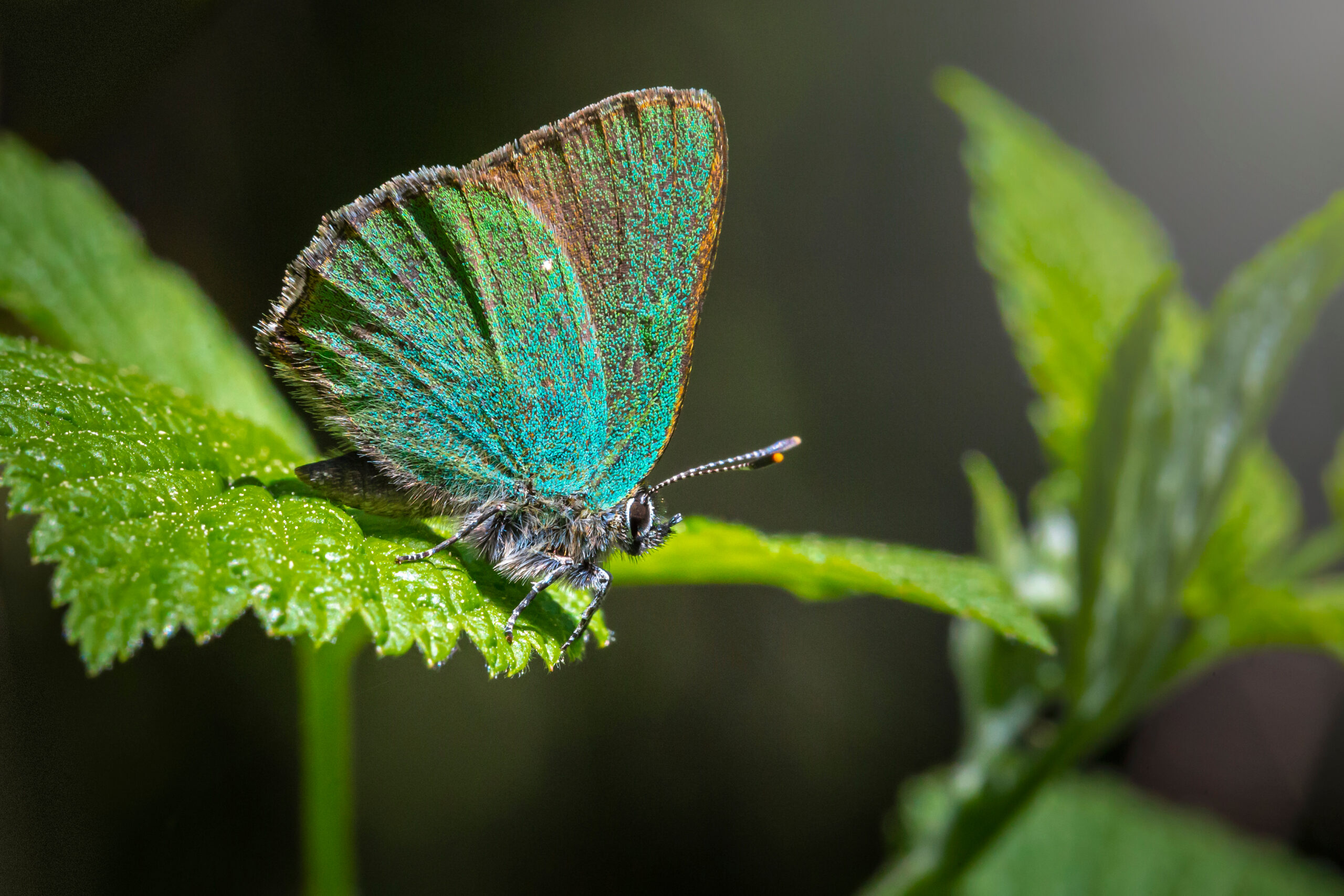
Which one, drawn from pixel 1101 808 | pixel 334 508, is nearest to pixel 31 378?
pixel 334 508

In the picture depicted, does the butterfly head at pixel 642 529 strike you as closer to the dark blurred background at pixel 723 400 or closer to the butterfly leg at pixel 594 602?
the butterfly leg at pixel 594 602

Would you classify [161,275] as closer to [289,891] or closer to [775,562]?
[775,562]

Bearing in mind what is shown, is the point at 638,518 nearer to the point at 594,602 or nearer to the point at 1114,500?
the point at 594,602

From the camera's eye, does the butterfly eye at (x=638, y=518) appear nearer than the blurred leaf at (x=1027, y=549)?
Yes

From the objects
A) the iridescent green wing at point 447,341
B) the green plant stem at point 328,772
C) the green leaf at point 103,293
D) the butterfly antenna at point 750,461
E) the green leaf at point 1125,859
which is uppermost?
the green leaf at point 103,293

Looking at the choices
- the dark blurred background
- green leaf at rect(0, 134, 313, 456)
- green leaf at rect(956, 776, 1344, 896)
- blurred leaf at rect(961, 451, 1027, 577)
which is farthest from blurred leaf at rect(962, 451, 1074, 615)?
the dark blurred background

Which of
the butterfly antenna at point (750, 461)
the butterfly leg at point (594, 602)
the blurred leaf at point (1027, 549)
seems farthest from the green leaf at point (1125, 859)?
the butterfly leg at point (594, 602)

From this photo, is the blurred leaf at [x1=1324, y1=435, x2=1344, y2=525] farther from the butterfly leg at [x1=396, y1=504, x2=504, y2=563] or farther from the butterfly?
the butterfly leg at [x1=396, y1=504, x2=504, y2=563]
